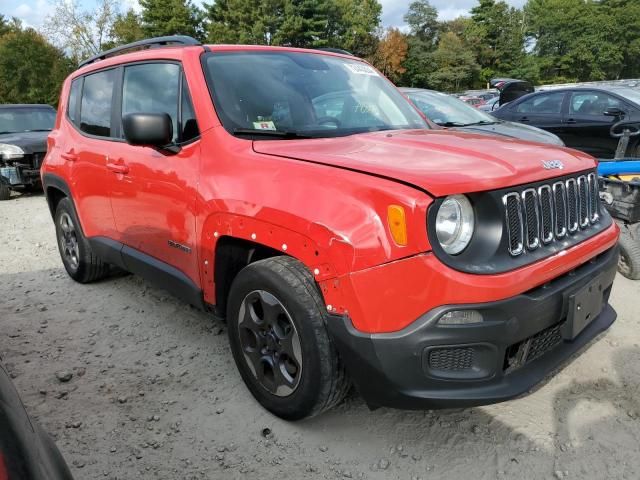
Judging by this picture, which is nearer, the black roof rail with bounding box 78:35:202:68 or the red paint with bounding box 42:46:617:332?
the red paint with bounding box 42:46:617:332

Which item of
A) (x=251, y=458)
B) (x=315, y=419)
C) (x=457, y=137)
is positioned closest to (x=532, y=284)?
(x=457, y=137)

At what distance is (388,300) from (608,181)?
3459mm

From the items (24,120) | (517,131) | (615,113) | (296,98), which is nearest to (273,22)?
(24,120)

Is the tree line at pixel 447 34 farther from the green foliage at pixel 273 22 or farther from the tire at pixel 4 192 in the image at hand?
the tire at pixel 4 192

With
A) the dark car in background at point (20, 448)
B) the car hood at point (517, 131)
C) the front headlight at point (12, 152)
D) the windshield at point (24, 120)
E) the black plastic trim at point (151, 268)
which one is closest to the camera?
the dark car in background at point (20, 448)

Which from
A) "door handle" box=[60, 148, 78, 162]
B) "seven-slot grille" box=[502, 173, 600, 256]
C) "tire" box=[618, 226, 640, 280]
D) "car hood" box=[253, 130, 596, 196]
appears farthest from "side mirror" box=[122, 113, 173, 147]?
"tire" box=[618, 226, 640, 280]

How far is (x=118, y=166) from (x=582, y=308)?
2.81 m

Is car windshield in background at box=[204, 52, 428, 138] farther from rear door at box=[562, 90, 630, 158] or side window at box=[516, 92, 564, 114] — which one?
side window at box=[516, 92, 564, 114]

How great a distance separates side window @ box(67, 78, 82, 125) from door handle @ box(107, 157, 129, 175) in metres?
0.94

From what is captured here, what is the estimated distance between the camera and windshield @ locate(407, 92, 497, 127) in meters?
6.68

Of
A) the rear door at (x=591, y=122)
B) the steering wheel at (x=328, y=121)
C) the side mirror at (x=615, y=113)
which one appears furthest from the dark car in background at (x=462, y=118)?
the steering wheel at (x=328, y=121)

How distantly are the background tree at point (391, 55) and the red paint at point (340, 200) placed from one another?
2470 inches

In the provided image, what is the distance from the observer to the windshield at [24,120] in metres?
9.91

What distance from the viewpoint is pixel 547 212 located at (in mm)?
2195
